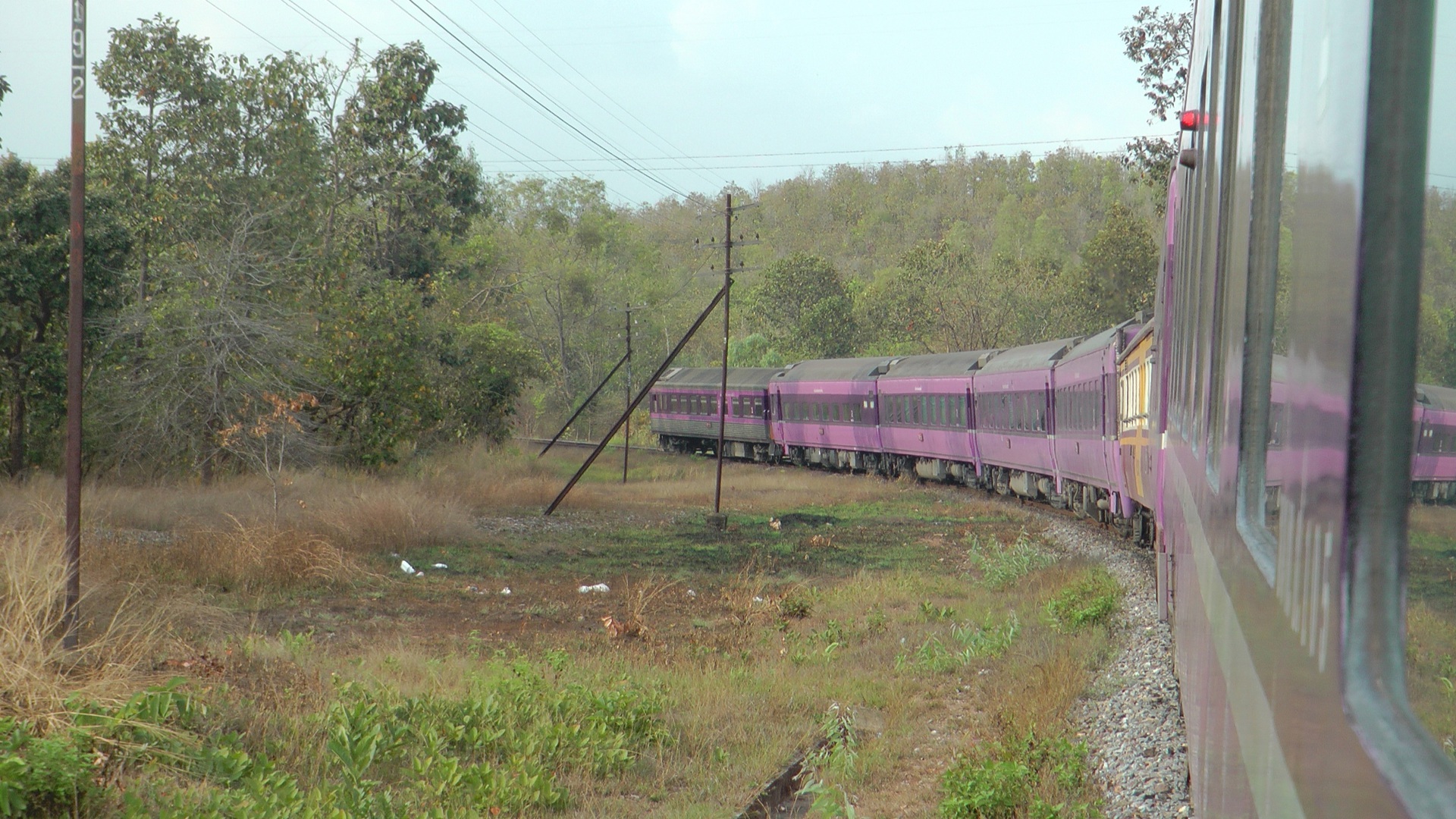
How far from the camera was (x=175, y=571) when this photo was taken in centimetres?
1614

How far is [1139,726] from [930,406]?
2575 cm

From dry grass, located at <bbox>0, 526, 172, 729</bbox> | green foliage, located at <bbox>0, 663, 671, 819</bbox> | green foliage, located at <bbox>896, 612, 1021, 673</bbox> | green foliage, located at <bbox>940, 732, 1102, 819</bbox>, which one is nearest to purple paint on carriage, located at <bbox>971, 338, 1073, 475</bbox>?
green foliage, located at <bbox>896, 612, 1021, 673</bbox>

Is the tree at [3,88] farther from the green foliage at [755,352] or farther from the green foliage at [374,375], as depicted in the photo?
the green foliage at [755,352]

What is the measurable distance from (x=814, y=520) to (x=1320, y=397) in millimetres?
27184

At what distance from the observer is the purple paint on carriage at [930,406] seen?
32156 mm

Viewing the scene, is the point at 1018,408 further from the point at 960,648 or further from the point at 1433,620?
the point at 1433,620

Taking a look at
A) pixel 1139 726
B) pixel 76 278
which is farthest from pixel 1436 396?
pixel 76 278

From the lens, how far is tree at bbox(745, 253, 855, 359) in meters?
74.0

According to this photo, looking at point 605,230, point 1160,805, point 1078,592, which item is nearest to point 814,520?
point 1078,592

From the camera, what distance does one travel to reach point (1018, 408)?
2697 centimetres

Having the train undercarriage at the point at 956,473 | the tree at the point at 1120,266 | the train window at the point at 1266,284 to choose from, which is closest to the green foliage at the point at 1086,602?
the train undercarriage at the point at 956,473

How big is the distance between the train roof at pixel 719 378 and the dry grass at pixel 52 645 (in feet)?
129

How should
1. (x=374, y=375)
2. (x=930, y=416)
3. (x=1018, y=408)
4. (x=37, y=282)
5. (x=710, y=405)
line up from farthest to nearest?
(x=710, y=405)
(x=930, y=416)
(x=374, y=375)
(x=1018, y=408)
(x=37, y=282)

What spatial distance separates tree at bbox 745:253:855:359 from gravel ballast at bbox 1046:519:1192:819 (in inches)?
2387
